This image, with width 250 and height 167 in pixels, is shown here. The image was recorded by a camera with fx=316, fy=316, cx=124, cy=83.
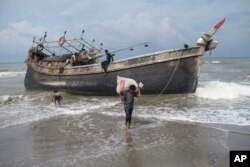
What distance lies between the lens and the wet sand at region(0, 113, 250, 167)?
18.8 ft

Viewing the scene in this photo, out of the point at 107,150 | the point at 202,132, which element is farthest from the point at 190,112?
the point at 107,150

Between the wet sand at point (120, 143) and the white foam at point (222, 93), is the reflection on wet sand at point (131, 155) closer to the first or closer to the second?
the wet sand at point (120, 143)

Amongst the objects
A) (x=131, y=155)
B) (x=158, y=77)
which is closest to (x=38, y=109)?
(x=158, y=77)

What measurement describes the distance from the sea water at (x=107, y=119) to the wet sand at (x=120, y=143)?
0.02 metres

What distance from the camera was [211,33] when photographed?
13789mm

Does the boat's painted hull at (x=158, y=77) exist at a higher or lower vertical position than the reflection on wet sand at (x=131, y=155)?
higher

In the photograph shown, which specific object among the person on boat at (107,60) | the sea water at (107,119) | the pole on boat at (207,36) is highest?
the pole on boat at (207,36)

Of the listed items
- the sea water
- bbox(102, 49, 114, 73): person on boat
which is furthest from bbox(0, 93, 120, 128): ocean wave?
bbox(102, 49, 114, 73): person on boat

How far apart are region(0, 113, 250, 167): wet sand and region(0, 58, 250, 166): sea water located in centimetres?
2

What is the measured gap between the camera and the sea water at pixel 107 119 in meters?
6.29

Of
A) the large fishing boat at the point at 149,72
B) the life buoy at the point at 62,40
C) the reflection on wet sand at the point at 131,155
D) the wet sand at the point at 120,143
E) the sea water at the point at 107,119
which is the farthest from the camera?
the life buoy at the point at 62,40

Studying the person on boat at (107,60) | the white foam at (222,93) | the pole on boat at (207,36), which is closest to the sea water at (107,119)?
the white foam at (222,93)

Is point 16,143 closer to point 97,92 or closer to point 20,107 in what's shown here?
point 20,107

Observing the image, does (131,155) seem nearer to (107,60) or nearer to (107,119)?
(107,119)
